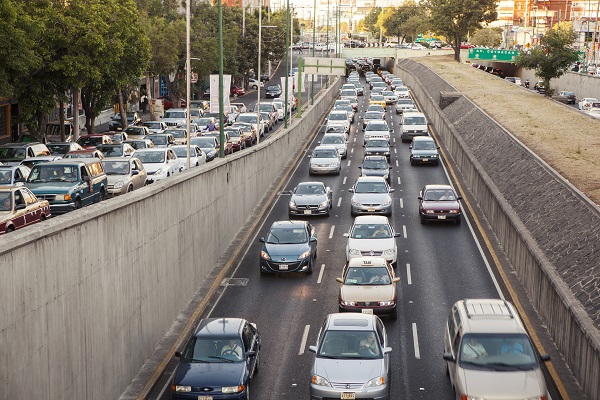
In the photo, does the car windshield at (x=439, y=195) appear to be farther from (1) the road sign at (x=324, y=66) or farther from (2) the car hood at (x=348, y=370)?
(1) the road sign at (x=324, y=66)

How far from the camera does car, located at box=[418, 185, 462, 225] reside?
35719 mm

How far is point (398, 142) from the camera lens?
2458 inches

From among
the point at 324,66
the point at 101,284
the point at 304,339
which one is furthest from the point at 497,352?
the point at 324,66

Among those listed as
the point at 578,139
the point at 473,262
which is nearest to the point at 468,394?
the point at 473,262

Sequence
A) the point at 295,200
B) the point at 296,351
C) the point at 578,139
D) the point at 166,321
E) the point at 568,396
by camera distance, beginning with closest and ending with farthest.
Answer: the point at 568,396 → the point at 296,351 → the point at 166,321 → the point at 295,200 → the point at 578,139

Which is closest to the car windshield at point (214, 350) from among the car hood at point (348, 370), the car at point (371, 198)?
the car hood at point (348, 370)

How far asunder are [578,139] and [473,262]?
759 inches

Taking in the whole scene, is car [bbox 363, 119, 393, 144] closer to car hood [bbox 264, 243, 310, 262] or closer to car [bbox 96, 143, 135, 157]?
car [bbox 96, 143, 135, 157]

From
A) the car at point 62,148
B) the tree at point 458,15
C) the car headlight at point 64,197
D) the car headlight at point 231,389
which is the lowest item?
the car headlight at point 231,389

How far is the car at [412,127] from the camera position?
6153 cm

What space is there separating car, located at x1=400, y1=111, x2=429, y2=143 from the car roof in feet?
141

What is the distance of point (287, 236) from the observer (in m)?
30.5

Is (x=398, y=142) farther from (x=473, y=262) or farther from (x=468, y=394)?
(x=468, y=394)

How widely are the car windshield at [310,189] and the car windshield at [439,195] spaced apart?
15.4 ft
